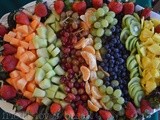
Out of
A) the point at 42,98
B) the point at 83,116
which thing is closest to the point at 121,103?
the point at 83,116

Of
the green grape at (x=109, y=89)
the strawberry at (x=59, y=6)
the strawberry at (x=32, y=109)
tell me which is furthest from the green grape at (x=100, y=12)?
the strawberry at (x=32, y=109)

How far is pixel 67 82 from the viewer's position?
90 centimetres

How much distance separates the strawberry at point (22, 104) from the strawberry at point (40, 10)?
253 millimetres

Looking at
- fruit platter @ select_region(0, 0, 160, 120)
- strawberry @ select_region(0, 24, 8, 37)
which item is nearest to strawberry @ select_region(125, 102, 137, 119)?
fruit platter @ select_region(0, 0, 160, 120)

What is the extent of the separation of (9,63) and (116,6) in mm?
349

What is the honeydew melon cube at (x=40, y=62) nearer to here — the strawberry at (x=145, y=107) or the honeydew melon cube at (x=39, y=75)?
the honeydew melon cube at (x=39, y=75)

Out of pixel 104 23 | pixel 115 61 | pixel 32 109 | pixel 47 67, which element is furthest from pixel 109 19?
pixel 32 109

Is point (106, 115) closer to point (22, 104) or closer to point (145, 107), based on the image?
point (145, 107)

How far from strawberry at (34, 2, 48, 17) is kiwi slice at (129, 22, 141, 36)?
254mm

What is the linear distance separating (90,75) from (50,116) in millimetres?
160

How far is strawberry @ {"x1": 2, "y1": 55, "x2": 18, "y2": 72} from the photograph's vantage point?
91 centimetres

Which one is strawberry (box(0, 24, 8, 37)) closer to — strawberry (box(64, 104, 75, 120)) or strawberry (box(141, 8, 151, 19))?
strawberry (box(64, 104, 75, 120))

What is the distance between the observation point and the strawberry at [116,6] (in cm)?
94

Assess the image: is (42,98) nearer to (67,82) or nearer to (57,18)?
(67,82)
